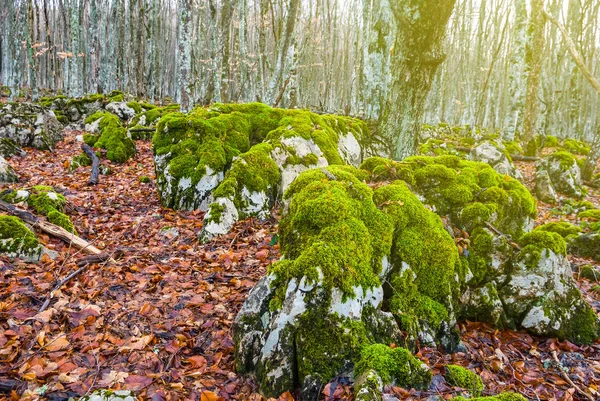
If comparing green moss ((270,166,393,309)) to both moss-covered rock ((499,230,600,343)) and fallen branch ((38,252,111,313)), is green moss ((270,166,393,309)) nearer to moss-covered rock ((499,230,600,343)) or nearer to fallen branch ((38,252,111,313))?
moss-covered rock ((499,230,600,343))

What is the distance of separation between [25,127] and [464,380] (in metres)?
13.4

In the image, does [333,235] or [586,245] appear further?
[586,245]

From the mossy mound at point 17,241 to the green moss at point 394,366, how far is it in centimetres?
442

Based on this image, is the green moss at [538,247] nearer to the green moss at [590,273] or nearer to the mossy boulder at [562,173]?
the green moss at [590,273]

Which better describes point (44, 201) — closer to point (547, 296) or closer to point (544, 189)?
point (547, 296)

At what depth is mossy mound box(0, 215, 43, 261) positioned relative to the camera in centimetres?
466

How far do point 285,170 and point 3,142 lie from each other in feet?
29.0

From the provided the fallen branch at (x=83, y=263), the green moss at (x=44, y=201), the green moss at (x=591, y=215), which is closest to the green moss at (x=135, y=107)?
the green moss at (x=44, y=201)

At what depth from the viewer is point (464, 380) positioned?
2979 mm

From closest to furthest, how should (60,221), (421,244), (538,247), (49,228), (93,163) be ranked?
(421,244)
(538,247)
(49,228)
(60,221)
(93,163)

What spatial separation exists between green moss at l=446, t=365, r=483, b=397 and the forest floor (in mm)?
92

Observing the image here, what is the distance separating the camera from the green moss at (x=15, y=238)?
184 inches

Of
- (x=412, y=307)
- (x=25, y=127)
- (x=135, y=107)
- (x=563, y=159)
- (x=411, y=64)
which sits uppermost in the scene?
(x=411, y=64)

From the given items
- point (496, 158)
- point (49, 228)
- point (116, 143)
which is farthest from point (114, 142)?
point (496, 158)
